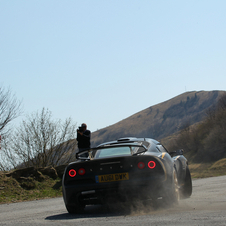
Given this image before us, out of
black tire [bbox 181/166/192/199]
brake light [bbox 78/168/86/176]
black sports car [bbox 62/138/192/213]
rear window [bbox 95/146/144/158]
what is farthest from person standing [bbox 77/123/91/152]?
brake light [bbox 78/168/86/176]

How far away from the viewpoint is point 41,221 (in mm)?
4992

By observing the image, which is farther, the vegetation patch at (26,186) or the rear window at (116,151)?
the vegetation patch at (26,186)

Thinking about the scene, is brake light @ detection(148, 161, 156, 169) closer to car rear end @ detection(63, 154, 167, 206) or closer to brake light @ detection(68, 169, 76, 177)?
car rear end @ detection(63, 154, 167, 206)

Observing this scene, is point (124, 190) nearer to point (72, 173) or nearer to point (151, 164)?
point (151, 164)

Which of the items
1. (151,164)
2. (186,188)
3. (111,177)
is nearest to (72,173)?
(111,177)

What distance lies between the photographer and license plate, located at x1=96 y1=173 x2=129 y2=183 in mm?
5223

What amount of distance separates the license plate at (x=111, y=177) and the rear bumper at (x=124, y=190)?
0.06 metres

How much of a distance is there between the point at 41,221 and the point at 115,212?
113cm

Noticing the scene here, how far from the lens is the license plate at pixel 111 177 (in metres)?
5.22

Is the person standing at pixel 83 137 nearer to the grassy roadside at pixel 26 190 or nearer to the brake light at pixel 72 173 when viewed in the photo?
the grassy roadside at pixel 26 190

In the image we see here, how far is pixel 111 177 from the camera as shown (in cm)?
527

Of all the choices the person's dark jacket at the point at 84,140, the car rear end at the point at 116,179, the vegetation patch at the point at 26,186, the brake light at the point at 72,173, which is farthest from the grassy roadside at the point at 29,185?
the car rear end at the point at 116,179

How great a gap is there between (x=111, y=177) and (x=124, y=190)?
0.91ft

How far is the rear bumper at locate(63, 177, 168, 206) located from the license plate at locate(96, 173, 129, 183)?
2.4 inches
